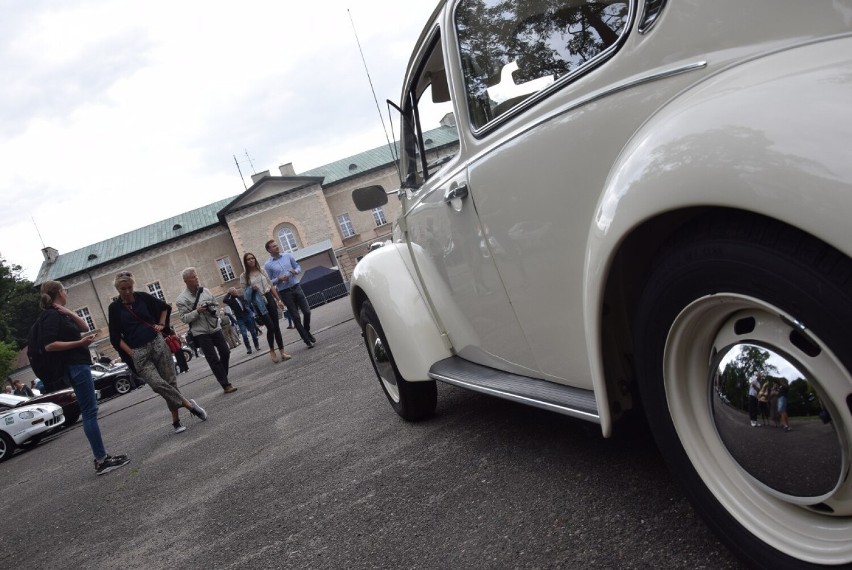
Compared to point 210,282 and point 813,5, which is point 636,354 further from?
point 210,282

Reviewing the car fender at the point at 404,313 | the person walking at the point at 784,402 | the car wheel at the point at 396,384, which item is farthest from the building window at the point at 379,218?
the person walking at the point at 784,402

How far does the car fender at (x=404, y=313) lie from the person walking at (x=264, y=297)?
21.1 ft

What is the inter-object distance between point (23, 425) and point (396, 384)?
11.1m

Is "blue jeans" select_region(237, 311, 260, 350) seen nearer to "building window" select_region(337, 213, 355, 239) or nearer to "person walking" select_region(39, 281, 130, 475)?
"person walking" select_region(39, 281, 130, 475)

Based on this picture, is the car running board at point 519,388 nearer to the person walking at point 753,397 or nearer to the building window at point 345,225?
the person walking at point 753,397

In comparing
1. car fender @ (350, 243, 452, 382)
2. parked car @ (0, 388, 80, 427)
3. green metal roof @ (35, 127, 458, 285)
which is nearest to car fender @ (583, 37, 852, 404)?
car fender @ (350, 243, 452, 382)

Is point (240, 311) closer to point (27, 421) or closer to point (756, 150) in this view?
point (27, 421)

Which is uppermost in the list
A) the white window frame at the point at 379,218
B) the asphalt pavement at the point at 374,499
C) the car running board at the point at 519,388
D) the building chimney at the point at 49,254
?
the building chimney at the point at 49,254

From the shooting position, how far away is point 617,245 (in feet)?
5.54

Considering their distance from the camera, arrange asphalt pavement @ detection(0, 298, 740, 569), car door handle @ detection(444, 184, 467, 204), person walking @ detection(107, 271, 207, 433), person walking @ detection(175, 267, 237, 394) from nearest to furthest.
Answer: asphalt pavement @ detection(0, 298, 740, 569)
car door handle @ detection(444, 184, 467, 204)
person walking @ detection(107, 271, 207, 433)
person walking @ detection(175, 267, 237, 394)

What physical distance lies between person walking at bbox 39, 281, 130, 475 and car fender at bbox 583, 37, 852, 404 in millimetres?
5636

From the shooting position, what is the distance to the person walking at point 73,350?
5.86 metres

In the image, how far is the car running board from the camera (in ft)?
6.93

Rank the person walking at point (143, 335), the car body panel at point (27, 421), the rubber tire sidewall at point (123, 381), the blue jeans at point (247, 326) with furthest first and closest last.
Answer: the rubber tire sidewall at point (123, 381), the blue jeans at point (247, 326), the car body panel at point (27, 421), the person walking at point (143, 335)
